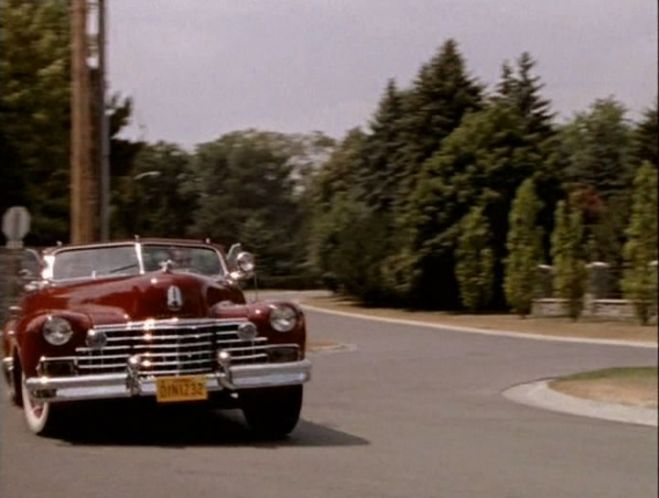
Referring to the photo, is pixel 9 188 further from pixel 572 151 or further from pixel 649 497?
pixel 649 497

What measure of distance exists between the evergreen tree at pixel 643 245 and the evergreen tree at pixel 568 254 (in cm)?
203

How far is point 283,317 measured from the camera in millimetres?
8469

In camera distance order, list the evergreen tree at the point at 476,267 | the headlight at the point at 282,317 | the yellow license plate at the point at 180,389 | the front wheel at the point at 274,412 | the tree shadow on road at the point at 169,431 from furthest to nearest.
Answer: the evergreen tree at the point at 476,267, the front wheel at the point at 274,412, the tree shadow on road at the point at 169,431, the headlight at the point at 282,317, the yellow license plate at the point at 180,389

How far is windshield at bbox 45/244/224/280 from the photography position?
25.3 feet

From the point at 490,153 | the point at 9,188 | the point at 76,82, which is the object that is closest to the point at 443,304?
the point at 490,153

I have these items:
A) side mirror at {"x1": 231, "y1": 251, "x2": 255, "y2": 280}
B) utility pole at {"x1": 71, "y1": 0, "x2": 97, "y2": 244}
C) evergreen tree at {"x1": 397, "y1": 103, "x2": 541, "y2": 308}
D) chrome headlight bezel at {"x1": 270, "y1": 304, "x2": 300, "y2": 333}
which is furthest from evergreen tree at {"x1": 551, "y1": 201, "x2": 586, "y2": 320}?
utility pole at {"x1": 71, "y1": 0, "x2": 97, "y2": 244}

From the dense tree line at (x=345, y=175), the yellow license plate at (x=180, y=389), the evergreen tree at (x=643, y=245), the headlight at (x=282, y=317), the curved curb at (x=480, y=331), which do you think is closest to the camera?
the evergreen tree at (x=643, y=245)

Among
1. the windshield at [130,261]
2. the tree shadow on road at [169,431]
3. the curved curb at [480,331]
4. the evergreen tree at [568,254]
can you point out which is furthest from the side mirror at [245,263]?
the curved curb at [480,331]

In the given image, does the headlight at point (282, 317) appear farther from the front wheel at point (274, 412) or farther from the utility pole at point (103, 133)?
the utility pole at point (103, 133)

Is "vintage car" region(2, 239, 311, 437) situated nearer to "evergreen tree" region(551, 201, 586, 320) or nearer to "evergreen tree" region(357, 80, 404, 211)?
"evergreen tree" region(357, 80, 404, 211)

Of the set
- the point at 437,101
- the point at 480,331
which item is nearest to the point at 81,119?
the point at 437,101

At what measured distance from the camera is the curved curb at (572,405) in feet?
26.1

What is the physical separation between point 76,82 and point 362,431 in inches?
191

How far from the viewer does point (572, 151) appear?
1020cm
